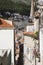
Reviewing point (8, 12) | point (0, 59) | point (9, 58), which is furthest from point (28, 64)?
point (8, 12)

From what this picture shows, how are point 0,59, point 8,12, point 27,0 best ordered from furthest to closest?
point 27,0 < point 8,12 < point 0,59

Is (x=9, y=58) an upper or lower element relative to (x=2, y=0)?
upper

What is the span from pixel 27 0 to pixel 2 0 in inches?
518

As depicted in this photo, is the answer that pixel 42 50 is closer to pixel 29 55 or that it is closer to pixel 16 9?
pixel 29 55

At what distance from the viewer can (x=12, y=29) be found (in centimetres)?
1858

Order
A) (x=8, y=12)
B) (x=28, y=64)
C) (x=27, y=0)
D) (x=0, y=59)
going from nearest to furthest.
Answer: (x=0, y=59) < (x=28, y=64) < (x=8, y=12) < (x=27, y=0)

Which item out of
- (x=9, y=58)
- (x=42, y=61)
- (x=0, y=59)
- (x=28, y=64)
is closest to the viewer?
(x=0, y=59)

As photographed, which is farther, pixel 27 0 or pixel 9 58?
pixel 27 0

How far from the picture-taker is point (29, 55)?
19.6 meters

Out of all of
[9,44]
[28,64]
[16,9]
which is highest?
[9,44]

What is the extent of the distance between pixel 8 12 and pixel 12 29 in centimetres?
6356

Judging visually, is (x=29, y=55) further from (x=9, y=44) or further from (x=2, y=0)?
(x=2, y=0)

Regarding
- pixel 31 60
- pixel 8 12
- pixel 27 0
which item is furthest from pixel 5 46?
pixel 27 0

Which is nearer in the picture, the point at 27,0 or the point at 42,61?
the point at 42,61
